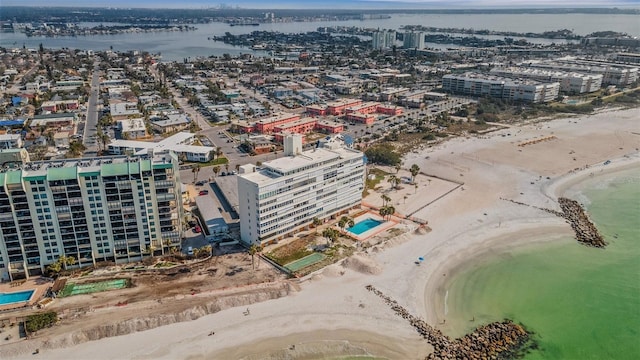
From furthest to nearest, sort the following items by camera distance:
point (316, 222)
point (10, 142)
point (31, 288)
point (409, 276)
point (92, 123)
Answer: point (92, 123)
point (10, 142)
point (316, 222)
point (409, 276)
point (31, 288)

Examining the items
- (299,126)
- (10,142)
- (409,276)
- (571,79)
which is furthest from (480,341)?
(571,79)

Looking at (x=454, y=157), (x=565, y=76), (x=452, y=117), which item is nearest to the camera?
(x=454, y=157)

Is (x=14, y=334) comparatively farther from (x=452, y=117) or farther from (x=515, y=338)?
(x=452, y=117)

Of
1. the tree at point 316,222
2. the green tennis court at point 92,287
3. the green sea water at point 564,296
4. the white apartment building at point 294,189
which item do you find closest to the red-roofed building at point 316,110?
the white apartment building at point 294,189

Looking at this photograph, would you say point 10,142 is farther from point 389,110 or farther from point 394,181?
point 389,110

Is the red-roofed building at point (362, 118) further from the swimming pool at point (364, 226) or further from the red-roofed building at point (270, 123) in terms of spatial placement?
the swimming pool at point (364, 226)

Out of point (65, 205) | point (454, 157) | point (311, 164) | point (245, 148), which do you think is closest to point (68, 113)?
point (245, 148)
